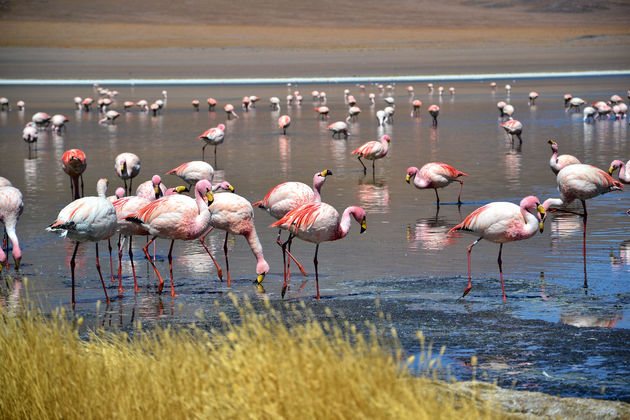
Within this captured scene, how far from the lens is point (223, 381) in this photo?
5.05 metres

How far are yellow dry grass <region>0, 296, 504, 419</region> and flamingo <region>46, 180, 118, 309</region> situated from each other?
3.14 m

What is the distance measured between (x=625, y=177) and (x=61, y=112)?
3233 centimetres

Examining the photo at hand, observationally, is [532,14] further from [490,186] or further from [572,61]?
[490,186]

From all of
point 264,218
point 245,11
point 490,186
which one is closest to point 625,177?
point 490,186

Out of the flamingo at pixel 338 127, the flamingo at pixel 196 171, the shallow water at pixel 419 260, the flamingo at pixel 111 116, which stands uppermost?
the flamingo at pixel 111 116

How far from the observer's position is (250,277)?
10898 millimetres

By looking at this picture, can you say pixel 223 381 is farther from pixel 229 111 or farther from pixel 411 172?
pixel 229 111

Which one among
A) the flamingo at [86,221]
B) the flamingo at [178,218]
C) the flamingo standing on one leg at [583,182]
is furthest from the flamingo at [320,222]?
the flamingo standing on one leg at [583,182]

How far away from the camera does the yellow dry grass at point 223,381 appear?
4.91 metres

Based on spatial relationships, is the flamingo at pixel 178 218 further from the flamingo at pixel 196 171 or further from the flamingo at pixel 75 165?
the flamingo at pixel 75 165

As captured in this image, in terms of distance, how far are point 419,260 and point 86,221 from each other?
4.08m

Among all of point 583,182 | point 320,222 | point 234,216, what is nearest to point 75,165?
point 234,216

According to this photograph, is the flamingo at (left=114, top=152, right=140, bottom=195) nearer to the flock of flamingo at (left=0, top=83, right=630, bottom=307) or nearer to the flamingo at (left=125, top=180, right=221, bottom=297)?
the flock of flamingo at (left=0, top=83, right=630, bottom=307)

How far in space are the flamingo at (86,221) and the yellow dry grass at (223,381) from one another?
314cm
